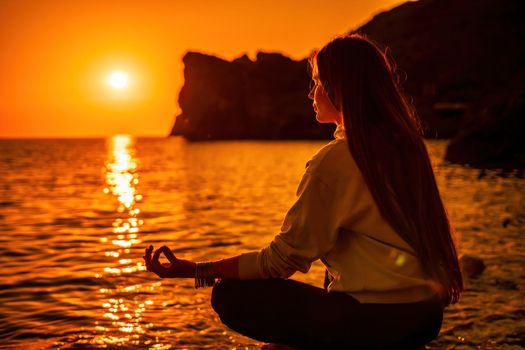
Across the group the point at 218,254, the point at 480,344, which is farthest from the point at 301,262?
the point at 218,254

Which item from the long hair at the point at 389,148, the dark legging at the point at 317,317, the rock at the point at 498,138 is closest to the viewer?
the long hair at the point at 389,148

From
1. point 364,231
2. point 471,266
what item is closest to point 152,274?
point 471,266

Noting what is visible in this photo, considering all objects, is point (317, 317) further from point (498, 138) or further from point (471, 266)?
point (498, 138)

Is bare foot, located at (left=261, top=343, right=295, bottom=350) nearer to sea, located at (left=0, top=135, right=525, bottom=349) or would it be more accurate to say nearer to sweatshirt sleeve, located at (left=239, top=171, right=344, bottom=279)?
sweatshirt sleeve, located at (left=239, top=171, right=344, bottom=279)

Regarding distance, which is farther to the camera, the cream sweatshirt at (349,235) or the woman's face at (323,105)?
the woman's face at (323,105)

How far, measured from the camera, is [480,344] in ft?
23.6

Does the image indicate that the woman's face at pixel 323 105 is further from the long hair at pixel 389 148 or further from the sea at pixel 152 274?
the sea at pixel 152 274

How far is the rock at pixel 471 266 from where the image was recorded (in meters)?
10.6

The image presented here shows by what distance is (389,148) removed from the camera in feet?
10.0

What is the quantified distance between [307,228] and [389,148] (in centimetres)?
59

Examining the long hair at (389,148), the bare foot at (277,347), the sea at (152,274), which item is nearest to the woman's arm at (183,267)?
the bare foot at (277,347)

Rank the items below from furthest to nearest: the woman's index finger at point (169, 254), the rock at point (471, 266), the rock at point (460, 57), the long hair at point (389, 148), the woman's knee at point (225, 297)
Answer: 1. the rock at point (460, 57)
2. the rock at point (471, 266)
3. the woman's knee at point (225, 297)
4. the woman's index finger at point (169, 254)
5. the long hair at point (389, 148)

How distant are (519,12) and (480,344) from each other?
17774 centimetres

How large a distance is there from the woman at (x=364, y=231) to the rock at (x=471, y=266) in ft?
25.5
